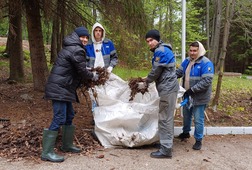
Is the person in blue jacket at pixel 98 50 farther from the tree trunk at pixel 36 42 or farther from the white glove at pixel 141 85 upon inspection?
the tree trunk at pixel 36 42

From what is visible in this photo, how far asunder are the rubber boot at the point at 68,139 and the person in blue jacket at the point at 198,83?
188cm

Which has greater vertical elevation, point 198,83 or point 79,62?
point 79,62

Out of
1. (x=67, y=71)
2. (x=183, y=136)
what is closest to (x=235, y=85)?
(x=183, y=136)

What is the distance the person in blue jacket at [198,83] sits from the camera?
4.27m

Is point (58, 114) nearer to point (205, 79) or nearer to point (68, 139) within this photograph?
point (68, 139)

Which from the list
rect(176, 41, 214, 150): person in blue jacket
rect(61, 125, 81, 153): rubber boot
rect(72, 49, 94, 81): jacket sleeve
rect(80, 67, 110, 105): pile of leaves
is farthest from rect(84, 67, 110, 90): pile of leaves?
rect(176, 41, 214, 150): person in blue jacket

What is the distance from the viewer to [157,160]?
3898 mm

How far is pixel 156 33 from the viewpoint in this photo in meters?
4.05

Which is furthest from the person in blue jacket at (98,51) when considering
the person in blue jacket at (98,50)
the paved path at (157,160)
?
the paved path at (157,160)

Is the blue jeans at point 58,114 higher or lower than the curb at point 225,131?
higher

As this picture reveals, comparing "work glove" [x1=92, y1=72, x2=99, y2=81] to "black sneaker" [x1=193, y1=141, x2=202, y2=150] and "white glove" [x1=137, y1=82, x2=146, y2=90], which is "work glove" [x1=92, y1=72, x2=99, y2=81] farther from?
"black sneaker" [x1=193, y1=141, x2=202, y2=150]

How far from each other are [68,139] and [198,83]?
2.11 m

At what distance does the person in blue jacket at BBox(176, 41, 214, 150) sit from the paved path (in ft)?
0.98

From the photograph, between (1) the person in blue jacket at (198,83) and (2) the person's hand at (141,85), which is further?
(2) the person's hand at (141,85)
